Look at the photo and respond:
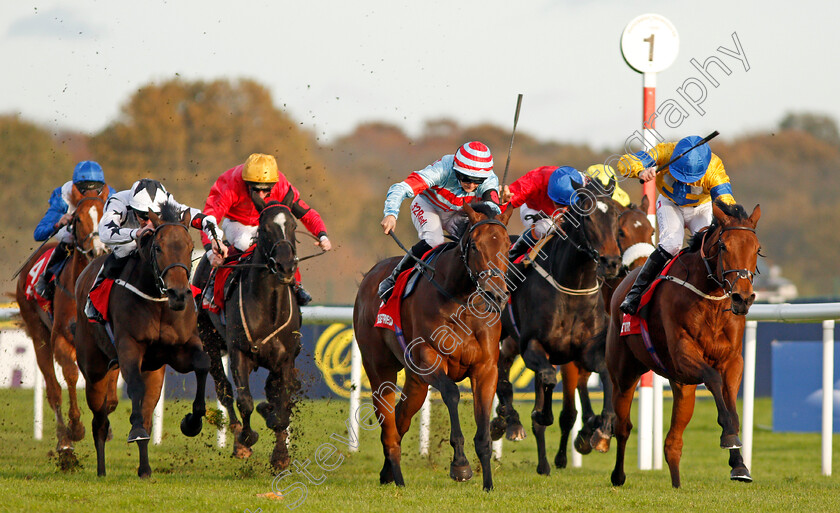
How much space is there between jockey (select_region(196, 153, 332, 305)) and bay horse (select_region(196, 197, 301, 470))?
0.25m

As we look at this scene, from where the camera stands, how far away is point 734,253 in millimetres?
5859

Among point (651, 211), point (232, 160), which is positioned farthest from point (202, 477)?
point (232, 160)

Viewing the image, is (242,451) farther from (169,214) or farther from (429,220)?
(429,220)

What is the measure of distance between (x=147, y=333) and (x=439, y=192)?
83.2 inches

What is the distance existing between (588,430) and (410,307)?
1670mm

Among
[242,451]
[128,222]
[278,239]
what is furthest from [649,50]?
[242,451]

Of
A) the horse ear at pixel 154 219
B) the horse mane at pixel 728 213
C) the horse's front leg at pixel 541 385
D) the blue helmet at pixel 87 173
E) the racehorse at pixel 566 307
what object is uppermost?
the blue helmet at pixel 87 173

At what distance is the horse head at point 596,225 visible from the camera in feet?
21.3

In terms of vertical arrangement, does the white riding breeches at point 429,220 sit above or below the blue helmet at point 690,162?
below

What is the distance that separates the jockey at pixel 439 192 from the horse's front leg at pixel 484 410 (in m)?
0.93

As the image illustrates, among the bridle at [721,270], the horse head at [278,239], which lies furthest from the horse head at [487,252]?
the horse head at [278,239]

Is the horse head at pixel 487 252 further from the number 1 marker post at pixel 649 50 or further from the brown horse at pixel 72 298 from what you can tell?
the number 1 marker post at pixel 649 50

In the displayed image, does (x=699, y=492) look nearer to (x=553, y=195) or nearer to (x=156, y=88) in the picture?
(x=553, y=195)

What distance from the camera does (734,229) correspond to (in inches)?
234
